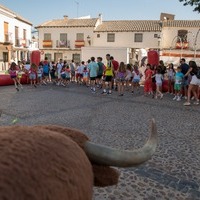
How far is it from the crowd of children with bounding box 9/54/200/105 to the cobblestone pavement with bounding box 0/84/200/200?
1107 millimetres

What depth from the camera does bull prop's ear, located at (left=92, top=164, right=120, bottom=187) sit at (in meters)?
1.43

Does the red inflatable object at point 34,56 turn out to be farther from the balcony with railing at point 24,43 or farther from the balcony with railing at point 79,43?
the balcony with railing at point 24,43

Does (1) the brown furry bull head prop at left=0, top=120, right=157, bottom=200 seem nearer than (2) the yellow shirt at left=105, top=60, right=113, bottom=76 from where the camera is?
Yes

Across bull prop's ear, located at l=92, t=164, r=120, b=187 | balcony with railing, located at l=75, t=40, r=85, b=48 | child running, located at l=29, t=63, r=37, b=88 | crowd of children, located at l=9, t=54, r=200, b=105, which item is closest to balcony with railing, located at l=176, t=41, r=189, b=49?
balcony with railing, located at l=75, t=40, r=85, b=48

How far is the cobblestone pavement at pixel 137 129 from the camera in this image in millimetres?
3447

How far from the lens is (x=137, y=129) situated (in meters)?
6.27

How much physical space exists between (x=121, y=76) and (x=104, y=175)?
1100cm

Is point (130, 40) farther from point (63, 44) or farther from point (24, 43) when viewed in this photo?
point (24, 43)

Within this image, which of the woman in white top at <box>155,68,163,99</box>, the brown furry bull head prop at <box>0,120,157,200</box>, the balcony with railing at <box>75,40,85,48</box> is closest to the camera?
the brown furry bull head prop at <box>0,120,157,200</box>

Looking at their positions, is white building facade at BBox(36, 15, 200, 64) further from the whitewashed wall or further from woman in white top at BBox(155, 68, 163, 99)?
woman in white top at BBox(155, 68, 163, 99)

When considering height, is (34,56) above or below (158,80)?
above

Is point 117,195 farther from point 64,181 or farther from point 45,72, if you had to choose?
point 45,72

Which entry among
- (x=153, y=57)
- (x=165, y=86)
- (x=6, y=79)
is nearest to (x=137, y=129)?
(x=165, y=86)

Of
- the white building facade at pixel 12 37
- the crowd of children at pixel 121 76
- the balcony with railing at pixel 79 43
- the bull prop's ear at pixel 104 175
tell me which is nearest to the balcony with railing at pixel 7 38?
the white building facade at pixel 12 37
